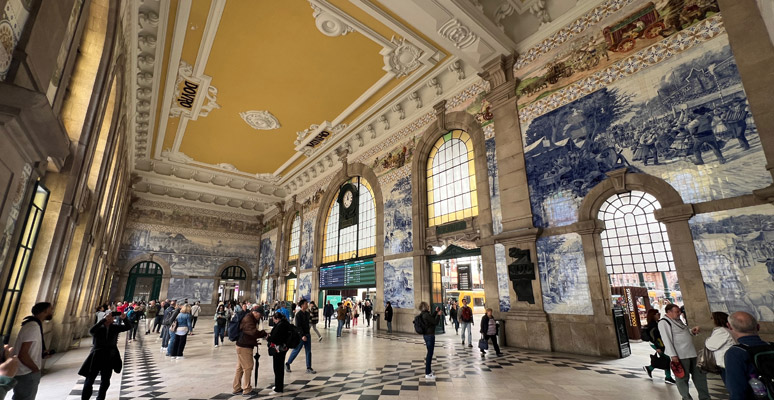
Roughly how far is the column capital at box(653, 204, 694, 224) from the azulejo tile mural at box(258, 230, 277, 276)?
20978mm

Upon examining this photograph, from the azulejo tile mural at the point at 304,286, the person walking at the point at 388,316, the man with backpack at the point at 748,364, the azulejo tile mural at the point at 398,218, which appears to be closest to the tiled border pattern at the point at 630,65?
the azulejo tile mural at the point at 398,218

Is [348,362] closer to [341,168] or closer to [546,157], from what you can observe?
[546,157]

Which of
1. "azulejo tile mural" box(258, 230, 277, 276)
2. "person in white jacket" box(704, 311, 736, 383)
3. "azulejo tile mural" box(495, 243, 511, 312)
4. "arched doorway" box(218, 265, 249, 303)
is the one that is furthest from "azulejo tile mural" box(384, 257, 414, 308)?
"arched doorway" box(218, 265, 249, 303)

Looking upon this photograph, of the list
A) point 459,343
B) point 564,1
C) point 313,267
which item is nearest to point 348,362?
point 459,343

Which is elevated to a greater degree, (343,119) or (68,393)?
(343,119)

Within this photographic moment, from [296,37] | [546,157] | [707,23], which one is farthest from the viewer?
[296,37]

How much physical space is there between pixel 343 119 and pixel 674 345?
12859mm

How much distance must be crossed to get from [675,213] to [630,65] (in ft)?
10.9

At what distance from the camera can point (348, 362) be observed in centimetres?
669

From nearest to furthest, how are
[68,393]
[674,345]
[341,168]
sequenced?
[674,345] → [68,393] → [341,168]

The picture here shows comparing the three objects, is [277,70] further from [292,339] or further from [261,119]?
[292,339]

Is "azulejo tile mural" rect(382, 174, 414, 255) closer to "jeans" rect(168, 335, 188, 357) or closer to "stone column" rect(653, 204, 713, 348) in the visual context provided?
"jeans" rect(168, 335, 188, 357)

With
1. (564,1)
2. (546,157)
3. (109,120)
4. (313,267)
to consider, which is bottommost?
(313,267)

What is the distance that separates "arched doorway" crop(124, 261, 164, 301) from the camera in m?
21.4
